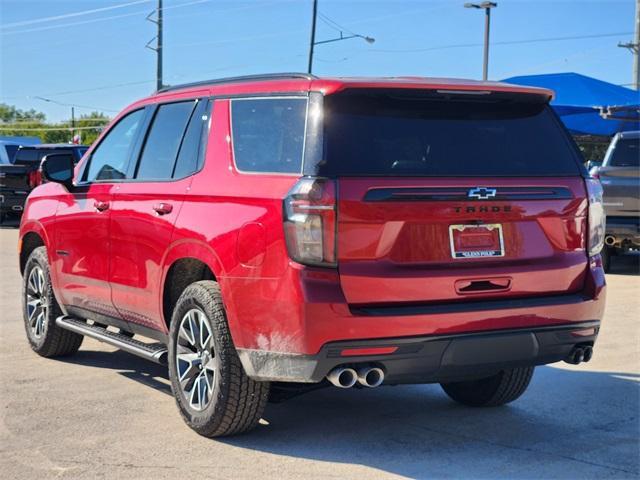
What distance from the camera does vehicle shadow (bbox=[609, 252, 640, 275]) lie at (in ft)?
47.0

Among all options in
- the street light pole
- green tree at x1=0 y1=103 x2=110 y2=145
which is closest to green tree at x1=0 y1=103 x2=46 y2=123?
green tree at x1=0 y1=103 x2=110 y2=145

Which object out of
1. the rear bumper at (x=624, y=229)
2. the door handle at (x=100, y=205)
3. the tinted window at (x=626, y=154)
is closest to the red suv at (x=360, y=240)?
the door handle at (x=100, y=205)

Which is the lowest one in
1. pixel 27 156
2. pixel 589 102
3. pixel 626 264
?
pixel 626 264

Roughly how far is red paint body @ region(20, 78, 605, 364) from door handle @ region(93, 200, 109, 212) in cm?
59

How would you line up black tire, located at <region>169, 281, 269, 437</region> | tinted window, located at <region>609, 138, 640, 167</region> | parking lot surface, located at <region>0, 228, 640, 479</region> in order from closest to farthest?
parking lot surface, located at <region>0, 228, 640, 479</region>
black tire, located at <region>169, 281, 269, 437</region>
tinted window, located at <region>609, 138, 640, 167</region>

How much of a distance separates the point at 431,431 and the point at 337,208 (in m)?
1.59

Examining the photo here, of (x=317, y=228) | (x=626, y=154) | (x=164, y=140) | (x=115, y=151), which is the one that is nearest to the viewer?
(x=317, y=228)

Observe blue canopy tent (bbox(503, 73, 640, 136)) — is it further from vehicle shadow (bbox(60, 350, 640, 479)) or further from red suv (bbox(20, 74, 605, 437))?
red suv (bbox(20, 74, 605, 437))

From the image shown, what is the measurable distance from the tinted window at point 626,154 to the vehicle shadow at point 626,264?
5.66 ft

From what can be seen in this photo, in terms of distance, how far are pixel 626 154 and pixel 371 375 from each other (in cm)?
1028

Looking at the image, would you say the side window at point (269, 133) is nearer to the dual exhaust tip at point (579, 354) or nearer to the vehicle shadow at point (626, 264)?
the dual exhaust tip at point (579, 354)

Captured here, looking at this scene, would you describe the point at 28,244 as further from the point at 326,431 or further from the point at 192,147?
the point at 326,431

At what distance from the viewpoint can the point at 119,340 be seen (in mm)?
5941

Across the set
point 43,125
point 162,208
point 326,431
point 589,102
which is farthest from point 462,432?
point 43,125
